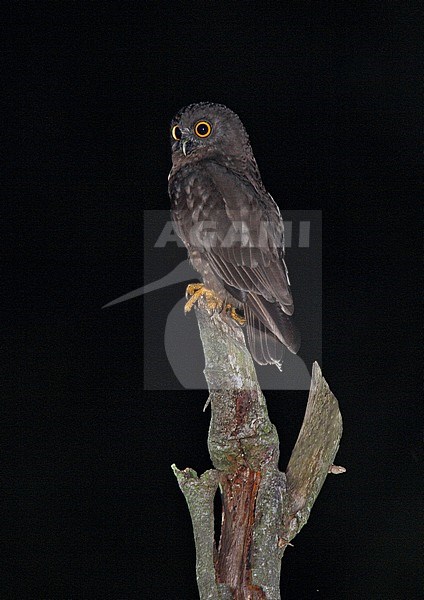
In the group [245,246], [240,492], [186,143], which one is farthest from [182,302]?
[240,492]

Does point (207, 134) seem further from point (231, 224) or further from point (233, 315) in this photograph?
point (233, 315)

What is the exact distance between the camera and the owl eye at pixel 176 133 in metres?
2.81

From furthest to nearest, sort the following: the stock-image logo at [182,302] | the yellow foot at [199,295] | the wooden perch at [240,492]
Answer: the stock-image logo at [182,302]
the yellow foot at [199,295]
the wooden perch at [240,492]

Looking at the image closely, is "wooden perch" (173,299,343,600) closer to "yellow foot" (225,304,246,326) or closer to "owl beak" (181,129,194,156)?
"yellow foot" (225,304,246,326)

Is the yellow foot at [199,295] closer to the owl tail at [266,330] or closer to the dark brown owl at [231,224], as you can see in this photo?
the dark brown owl at [231,224]

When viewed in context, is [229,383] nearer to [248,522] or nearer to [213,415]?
[213,415]

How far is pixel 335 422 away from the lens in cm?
275

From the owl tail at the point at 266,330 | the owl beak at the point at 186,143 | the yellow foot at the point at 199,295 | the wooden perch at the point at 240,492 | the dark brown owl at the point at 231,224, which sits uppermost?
the owl beak at the point at 186,143

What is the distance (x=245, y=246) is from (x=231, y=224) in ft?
0.30

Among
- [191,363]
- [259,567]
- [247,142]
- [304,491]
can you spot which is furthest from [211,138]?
[259,567]

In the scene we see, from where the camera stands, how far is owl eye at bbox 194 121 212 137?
280cm

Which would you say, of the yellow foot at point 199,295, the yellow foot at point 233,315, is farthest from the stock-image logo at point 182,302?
the yellow foot at point 233,315

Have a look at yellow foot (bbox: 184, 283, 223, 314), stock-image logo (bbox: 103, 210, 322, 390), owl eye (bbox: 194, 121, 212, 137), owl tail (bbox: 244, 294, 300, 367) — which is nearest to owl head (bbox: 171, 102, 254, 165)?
owl eye (bbox: 194, 121, 212, 137)

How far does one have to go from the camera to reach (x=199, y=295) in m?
2.79
